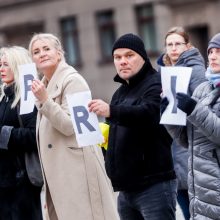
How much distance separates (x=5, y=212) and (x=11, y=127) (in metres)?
0.75

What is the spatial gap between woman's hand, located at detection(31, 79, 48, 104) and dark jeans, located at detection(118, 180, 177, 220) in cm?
99

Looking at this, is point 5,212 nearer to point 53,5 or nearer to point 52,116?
point 52,116

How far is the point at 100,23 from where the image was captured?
36.6m

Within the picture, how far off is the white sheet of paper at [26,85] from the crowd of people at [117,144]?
0.11 m

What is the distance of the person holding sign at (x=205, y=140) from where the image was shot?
561cm

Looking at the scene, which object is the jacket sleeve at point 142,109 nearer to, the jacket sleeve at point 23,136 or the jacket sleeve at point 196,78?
the jacket sleeve at point 196,78

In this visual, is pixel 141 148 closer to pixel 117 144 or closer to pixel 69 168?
pixel 117 144

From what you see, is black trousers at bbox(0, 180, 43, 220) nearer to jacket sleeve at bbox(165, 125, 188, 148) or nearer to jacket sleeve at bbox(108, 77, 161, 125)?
jacket sleeve at bbox(108, 77, 161, 125)

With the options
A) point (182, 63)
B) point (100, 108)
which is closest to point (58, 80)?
point (100, 108)

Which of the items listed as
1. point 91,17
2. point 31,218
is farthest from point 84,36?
point 31,218

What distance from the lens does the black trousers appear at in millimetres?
7582

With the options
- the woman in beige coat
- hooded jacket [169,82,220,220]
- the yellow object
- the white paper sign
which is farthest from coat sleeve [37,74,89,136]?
hooded jacket [169,82,220,220]

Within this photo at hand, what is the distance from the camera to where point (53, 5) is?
37594mm

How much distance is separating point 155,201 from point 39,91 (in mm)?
1236
